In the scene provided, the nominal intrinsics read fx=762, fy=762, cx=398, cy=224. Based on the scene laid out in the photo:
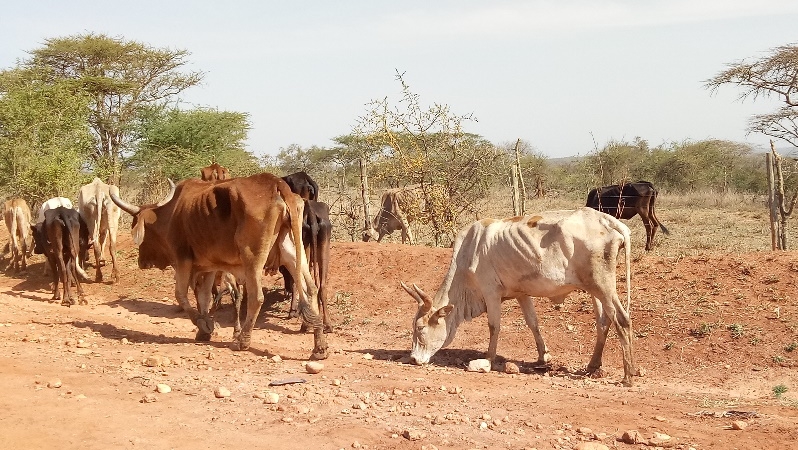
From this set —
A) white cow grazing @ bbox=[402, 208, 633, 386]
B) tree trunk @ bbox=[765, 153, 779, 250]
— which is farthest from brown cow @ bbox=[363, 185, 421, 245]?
white cow grazing @ bbox=[402, 208, 633, 386]

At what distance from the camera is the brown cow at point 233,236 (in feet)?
27.2

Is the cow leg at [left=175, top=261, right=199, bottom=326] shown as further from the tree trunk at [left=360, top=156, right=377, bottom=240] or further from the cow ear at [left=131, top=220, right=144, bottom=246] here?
the tree trunk at [left=360, top=156, right=377, bottom=240]

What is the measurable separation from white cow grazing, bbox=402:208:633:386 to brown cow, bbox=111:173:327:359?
5.09 ft

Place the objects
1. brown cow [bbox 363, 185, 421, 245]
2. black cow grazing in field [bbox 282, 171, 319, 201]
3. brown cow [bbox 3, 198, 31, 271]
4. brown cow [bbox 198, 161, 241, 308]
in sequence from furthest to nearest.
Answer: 1. brown cow [bbox 363, 185, 421, 245]
2. brown cow [bbox 3, 198, 31, 271]
3. black cow grazing in field [bbox 282, 171, 319, 201]
4. brown cow [bbox 198, 161, 241, 308]

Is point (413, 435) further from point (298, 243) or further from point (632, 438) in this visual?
point (298, 243)

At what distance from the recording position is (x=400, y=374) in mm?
7812

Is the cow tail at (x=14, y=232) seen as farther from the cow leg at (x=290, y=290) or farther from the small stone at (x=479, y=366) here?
the small stone at (x=479, y=366)

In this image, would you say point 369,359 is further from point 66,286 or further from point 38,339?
point 66,286

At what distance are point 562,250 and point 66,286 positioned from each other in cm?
834

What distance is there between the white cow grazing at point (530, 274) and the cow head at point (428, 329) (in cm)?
1

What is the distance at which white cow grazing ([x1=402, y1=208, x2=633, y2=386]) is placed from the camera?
27.2ft

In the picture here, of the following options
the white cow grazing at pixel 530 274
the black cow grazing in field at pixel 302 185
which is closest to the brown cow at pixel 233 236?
the white cow grazing at pixel 530 274

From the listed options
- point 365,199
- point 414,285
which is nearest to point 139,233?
point 414,285

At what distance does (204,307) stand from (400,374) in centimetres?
306
